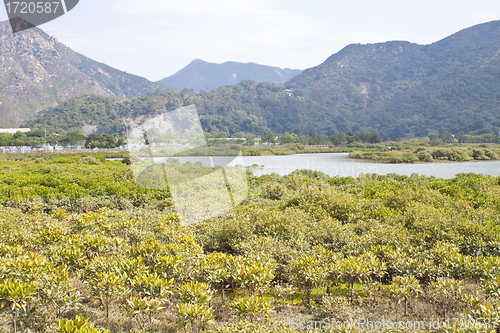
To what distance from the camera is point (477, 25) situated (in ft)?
465

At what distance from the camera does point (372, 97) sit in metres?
141

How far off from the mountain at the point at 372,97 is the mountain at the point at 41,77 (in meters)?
23.5

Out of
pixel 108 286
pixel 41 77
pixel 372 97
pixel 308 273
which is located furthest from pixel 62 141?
pixel 372 97

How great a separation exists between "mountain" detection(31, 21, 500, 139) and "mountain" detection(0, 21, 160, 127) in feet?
77.1

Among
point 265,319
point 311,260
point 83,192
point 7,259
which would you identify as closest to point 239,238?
point 311,260

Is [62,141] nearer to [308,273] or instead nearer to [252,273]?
[252,273]

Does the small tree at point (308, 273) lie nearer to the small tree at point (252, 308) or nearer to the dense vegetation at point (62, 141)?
the small tree at point (252, 308)

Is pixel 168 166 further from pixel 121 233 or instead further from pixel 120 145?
pixel 120 145

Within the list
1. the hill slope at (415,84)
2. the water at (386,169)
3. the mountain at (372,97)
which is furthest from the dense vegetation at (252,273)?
the hill slope at (415,84)

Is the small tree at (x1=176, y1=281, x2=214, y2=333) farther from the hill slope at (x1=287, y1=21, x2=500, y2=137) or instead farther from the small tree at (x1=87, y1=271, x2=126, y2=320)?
the hill slope at (x1=287, y1=21, x2=500, y2=137)

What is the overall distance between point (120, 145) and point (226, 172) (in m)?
55.2

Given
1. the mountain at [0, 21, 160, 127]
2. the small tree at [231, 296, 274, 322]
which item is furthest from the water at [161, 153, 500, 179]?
the mountain at [0, 21, 160, 127]

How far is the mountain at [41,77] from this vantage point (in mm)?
115863

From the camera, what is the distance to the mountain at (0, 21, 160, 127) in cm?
11586
